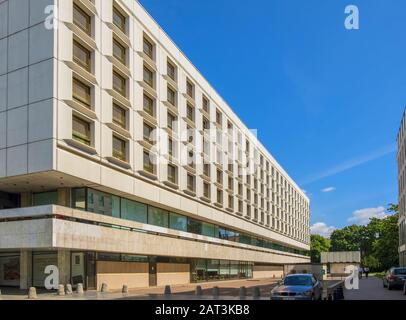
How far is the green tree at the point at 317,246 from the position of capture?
6073 inches

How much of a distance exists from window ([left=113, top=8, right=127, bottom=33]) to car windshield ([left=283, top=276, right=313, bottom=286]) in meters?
25.8

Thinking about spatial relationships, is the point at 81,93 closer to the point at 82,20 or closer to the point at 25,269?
the point at 82,20

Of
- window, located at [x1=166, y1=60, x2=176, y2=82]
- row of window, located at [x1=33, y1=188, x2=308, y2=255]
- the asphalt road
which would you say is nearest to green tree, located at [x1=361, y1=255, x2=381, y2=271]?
row of window, located at [x1=33, y1=188, x2=308, y2=255]

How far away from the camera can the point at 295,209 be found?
115562 mm

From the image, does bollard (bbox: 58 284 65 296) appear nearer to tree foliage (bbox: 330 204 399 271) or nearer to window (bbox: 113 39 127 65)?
window (bbox: 113 39 127 65)

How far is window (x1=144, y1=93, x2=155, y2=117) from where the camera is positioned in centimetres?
4388

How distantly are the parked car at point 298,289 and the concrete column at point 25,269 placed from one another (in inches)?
827

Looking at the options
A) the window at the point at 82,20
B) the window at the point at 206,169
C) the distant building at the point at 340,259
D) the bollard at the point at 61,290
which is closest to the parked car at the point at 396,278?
the bollard at the point at 61,290

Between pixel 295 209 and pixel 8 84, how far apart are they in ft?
297

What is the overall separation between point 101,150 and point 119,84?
683cm

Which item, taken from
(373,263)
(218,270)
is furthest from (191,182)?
(373,263)

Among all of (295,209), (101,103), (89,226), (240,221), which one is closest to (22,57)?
(101,103)

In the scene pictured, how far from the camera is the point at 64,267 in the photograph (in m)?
34.5

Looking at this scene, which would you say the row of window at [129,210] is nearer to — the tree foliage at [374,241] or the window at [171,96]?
the window at [171,96]
